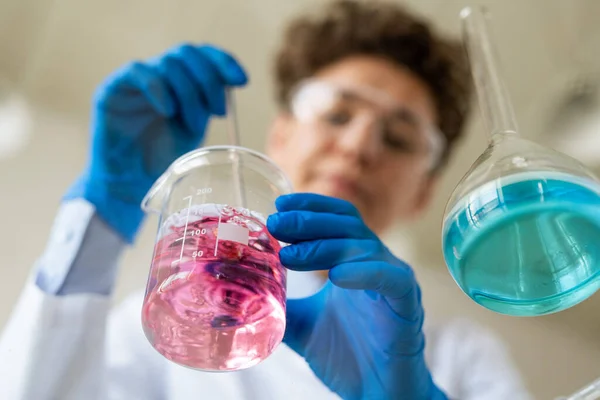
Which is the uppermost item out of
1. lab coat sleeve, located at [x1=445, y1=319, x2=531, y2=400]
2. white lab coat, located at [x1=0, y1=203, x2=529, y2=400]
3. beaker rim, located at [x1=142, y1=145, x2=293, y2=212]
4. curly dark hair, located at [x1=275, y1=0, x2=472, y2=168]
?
curly dark hair, located at [x1=275, y1=0, x2=472, y2=168]

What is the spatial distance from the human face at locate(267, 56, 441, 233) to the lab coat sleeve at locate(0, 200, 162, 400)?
52 cm

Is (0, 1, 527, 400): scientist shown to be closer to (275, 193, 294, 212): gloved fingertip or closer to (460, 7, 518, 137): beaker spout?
(275, 193, 294, 212): gloved fingertip

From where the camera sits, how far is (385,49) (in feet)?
5.71

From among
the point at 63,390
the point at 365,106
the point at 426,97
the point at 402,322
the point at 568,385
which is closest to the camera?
the point at 402,322

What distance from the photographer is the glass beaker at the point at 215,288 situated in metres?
0.69

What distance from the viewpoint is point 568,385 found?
2066 millimetres

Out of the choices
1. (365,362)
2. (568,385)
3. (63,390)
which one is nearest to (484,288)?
(365,362)

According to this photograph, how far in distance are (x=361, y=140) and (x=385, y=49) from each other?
46 cm

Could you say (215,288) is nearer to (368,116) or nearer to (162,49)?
(368,116)

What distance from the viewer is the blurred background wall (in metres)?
1.82

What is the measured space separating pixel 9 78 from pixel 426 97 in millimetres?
1283

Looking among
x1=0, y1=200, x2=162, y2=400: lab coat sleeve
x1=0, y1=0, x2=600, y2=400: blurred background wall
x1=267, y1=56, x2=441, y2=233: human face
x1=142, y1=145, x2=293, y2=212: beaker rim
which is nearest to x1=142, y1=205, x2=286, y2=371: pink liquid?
x1=142, y1=145, x2=293, y2=212: beaker rim

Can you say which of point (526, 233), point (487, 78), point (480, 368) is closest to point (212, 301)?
point (526, 233)

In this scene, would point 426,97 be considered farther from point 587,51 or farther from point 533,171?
point 533,171
